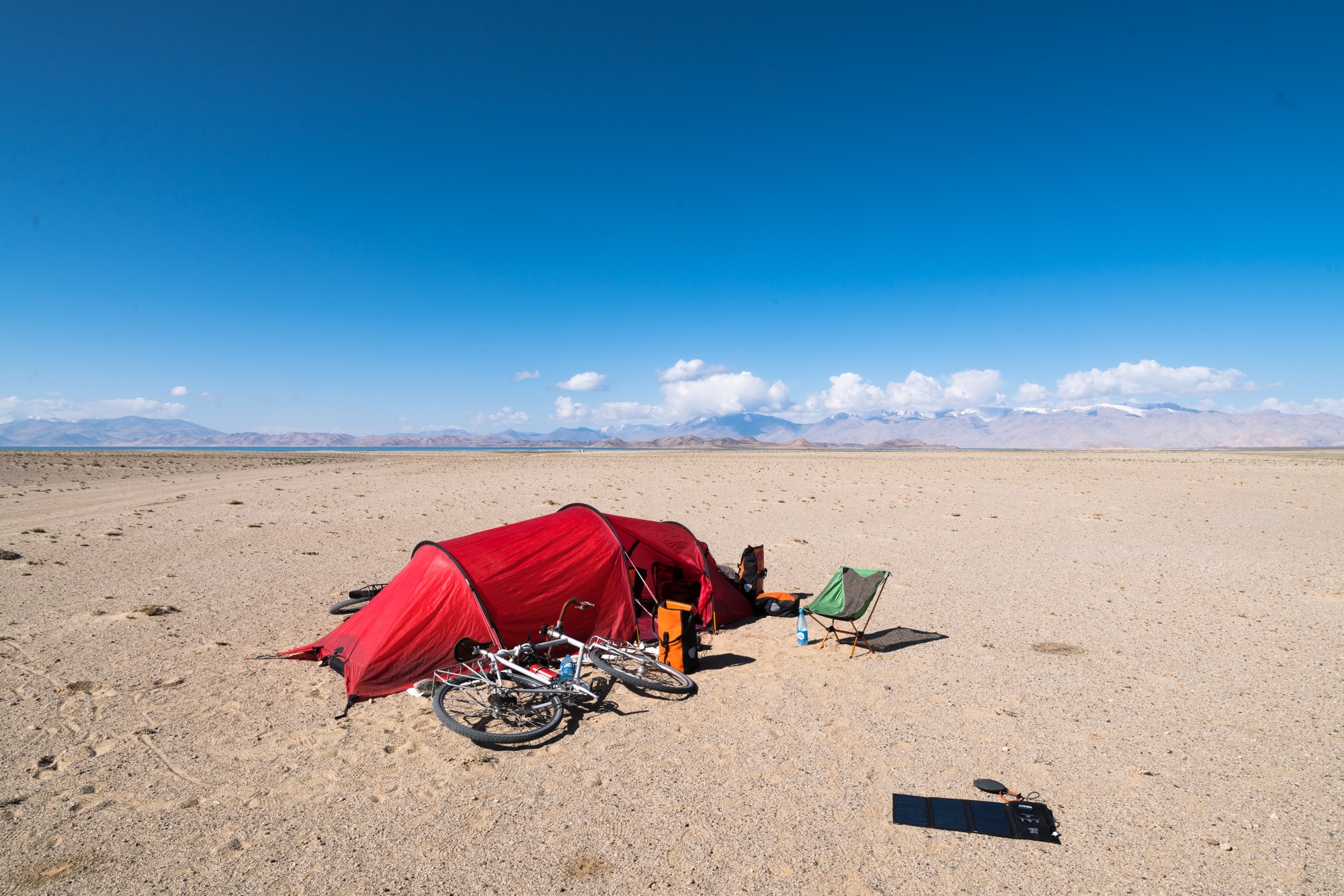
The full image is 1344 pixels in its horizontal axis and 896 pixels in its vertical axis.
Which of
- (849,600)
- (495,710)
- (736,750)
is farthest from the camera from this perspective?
(849,600)

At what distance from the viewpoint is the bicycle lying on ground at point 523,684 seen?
20.8ft

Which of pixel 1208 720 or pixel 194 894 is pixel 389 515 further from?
pixel 1208 720

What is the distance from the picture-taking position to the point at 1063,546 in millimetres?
15727

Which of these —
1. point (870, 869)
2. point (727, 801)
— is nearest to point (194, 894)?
point (727, 801)

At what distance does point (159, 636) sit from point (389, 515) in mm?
12583

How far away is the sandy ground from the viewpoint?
4.29 m

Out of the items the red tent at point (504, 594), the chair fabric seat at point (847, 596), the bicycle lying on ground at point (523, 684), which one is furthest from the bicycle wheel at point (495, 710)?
the chair fabric seat at point (847, 596)

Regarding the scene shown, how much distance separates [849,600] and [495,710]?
496 cm

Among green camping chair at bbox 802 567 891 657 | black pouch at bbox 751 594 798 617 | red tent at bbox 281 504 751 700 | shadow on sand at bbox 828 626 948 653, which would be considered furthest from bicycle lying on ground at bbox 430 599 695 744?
black pouch at bbox 751 594 798 617

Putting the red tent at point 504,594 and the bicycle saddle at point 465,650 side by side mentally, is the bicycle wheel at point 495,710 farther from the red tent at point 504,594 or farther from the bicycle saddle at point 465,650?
the red tent at point 504,594

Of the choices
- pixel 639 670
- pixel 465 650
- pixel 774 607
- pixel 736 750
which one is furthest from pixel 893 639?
pixel 465 650

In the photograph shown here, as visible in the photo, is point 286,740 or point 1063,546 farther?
point 1063,546

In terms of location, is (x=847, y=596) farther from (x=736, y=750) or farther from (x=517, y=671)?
(x=517, y=671)

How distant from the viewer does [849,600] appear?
28.6ft
